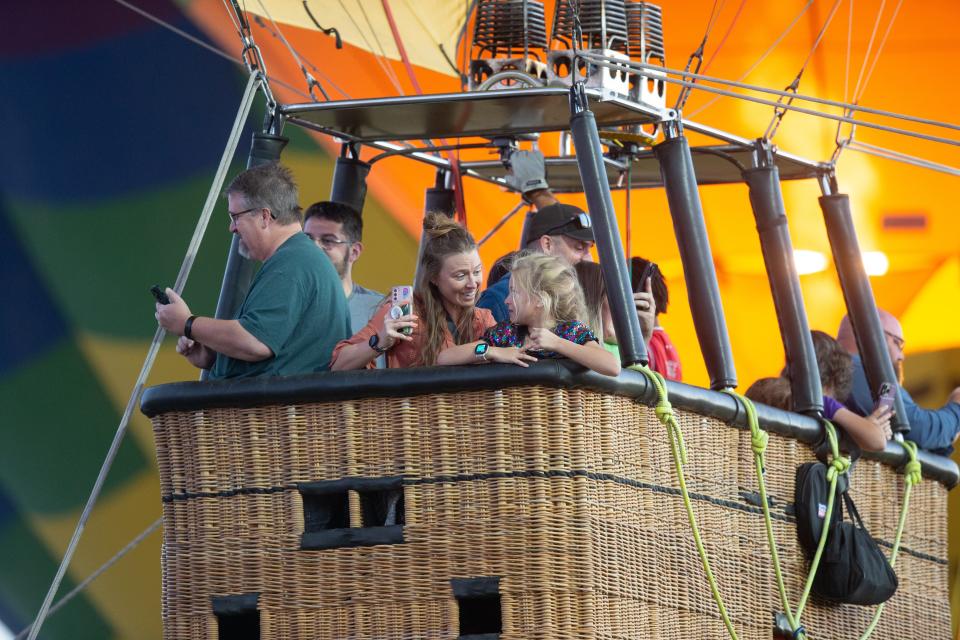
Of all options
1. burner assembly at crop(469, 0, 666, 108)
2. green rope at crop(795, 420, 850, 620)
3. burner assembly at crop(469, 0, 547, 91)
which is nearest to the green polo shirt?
burner assembly at crop(469, 0, 666, 108)

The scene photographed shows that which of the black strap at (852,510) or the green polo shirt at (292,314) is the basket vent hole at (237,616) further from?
the black strap at (852,510)

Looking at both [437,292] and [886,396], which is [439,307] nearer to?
[437,292]

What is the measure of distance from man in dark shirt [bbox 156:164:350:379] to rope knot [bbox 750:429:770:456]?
0.95 meters

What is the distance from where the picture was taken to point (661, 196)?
691cm

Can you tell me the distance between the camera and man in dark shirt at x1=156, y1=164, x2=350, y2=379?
3.27 metres

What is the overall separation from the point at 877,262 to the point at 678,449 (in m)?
3.68

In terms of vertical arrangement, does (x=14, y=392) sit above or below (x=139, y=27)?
below

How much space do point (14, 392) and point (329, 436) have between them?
3073 mm

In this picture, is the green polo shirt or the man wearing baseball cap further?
the man wearing baseball cap

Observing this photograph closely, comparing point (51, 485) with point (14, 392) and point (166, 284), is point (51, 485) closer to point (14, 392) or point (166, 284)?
point (14, 392)

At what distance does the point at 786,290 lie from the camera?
4.22 meters

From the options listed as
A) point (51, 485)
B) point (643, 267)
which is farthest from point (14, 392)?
point (643, 267)

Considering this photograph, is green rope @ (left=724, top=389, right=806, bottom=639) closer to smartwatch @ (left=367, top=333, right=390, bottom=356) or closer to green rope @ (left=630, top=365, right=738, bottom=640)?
green rope @ (left=630, top=365, right=738, bottom=640)

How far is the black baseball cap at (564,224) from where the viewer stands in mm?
3967
